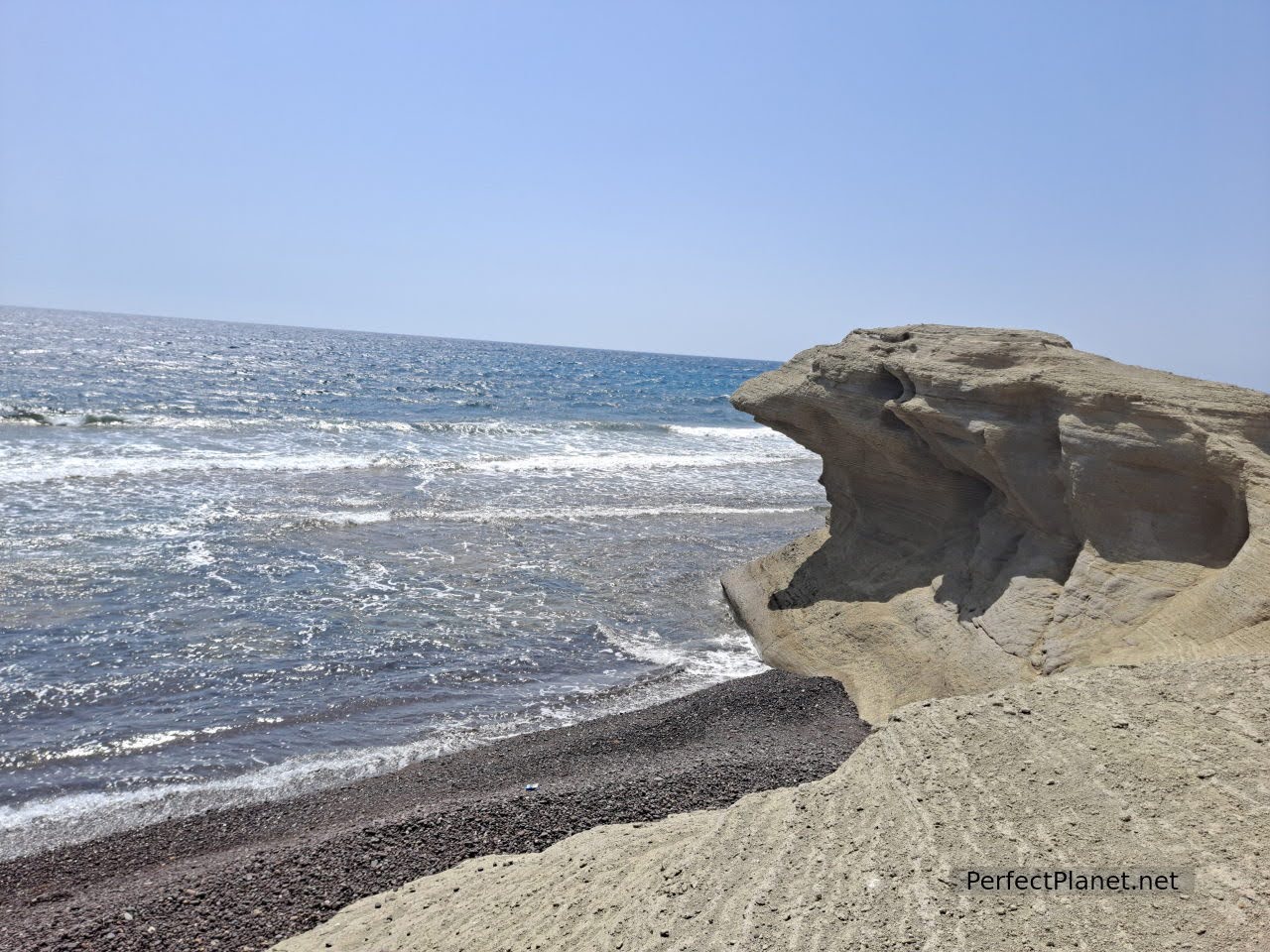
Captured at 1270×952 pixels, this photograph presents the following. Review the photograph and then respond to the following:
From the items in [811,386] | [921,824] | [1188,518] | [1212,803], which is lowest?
[921,824]

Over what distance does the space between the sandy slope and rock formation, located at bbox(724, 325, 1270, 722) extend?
2.21 meters

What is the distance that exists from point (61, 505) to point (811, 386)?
612 inches

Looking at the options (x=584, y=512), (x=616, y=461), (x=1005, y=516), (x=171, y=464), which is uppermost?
(x=1005, y=516)

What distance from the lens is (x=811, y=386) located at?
1208 cm

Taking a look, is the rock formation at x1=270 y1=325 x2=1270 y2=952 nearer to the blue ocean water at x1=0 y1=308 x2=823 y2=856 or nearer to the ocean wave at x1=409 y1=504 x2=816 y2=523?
the blue ocean water at x1=0 y1=308 x2=823 y2=856

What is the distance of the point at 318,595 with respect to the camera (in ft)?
45.0

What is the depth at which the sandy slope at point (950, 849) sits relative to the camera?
417cm

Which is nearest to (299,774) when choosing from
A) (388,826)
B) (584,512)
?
(388,826)

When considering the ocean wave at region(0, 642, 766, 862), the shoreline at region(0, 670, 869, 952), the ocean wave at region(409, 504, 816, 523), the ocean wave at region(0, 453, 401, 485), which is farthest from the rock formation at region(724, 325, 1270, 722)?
the ocean wave at region(0, 453, 401, 485)

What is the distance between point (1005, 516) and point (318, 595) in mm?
9847

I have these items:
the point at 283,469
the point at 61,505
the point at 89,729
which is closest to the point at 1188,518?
the point at 89,729

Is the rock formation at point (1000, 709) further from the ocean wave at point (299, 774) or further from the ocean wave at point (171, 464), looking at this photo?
the ocean wave at point (171, 464)

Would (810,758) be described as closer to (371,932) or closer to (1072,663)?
(1072,663)

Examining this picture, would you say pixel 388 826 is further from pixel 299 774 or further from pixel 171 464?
pixel 171 464
